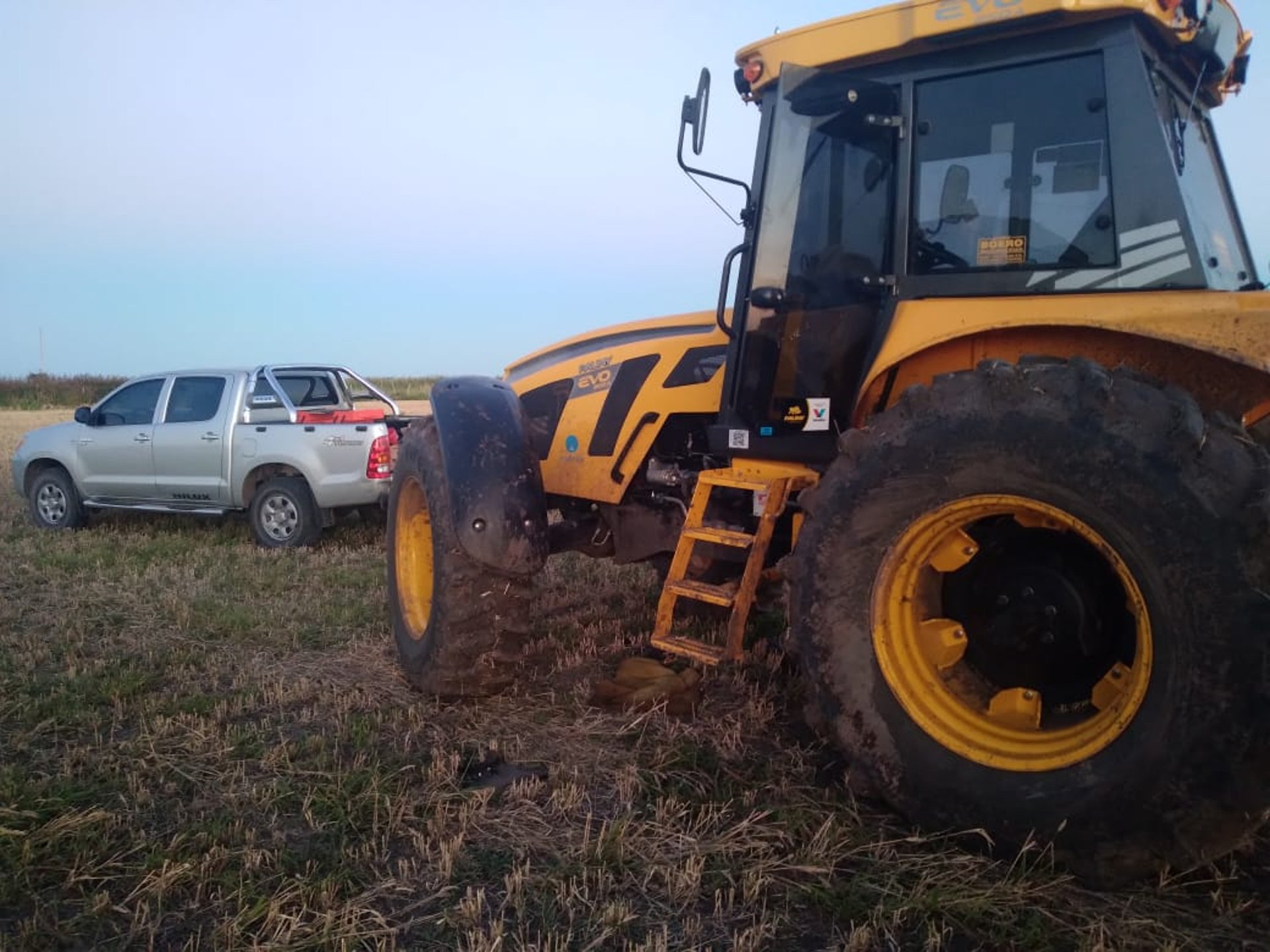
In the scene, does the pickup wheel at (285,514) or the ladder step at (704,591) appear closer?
the ladder step at (704,591)

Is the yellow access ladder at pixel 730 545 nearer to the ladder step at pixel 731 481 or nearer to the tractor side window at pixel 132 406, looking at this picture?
the ladder step at pixel 731 481

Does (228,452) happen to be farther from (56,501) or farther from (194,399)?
(56,501)

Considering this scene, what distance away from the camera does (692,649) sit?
3736 mm

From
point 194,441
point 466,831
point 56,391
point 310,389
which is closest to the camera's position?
point 466,831

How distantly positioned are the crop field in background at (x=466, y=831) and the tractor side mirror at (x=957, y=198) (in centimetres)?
196

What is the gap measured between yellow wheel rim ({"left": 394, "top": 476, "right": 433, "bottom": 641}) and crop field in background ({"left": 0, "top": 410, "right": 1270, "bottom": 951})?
0.41m

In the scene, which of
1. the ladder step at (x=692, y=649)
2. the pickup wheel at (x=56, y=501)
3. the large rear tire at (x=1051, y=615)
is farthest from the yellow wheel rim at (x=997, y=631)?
the pickup wheel at (x=56, y=501)

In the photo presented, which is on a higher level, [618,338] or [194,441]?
[618,338]

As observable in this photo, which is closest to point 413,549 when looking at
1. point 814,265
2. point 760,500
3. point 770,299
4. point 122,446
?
point 760,500

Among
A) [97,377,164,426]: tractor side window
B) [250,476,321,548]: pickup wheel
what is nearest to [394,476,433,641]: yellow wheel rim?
[250,476,321,548]: pickup wheel

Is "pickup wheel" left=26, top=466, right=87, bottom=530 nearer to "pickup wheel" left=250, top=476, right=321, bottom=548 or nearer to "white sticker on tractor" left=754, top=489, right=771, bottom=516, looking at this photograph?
"pickup wheel" left=250, top=476, right=321, bottom=548

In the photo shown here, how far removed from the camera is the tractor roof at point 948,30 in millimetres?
3008

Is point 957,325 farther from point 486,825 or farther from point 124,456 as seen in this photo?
point 124,456

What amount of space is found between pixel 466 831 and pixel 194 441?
24.2ft
